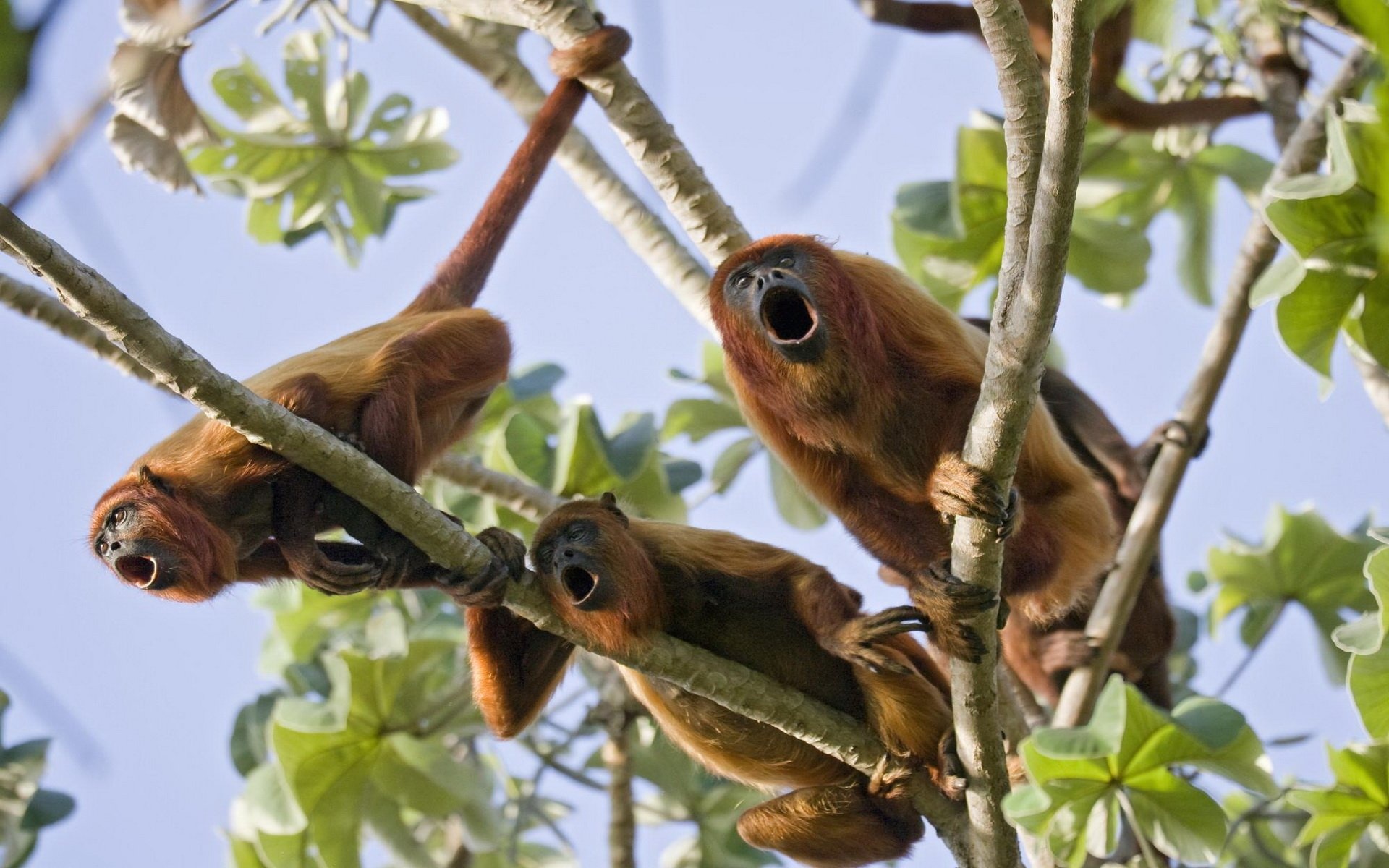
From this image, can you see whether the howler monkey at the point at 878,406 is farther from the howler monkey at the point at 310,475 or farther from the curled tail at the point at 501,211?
the curled tail at the point at 501,211

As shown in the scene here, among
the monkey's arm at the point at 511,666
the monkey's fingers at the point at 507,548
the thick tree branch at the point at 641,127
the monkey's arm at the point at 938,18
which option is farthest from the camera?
the monkey's arm at the point at 938,18

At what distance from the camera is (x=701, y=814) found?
6328 mm

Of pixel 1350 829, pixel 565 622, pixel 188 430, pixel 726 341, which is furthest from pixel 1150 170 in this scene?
pixel 188 430

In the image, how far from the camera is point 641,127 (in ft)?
15.8

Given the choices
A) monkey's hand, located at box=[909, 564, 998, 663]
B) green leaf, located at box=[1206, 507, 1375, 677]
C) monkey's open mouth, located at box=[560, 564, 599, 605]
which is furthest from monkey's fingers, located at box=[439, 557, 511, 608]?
green leaf, located at box=[1206, 507, 1375, 677]

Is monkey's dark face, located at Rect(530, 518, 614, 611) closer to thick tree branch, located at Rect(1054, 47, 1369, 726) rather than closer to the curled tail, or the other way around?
the curled tail

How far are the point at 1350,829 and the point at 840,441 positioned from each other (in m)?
1.73

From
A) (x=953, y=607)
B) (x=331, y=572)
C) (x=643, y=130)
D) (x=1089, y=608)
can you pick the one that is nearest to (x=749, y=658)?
(x=953, y=607)

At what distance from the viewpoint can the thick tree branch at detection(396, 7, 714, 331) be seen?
5.26 m

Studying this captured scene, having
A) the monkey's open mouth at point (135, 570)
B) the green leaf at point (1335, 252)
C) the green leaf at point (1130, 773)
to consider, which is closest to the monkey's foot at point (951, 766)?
the green leaf at point (1130, 773)

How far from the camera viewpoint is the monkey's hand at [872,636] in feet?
11.7

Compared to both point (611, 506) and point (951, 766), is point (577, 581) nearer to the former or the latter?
point (611, 506)

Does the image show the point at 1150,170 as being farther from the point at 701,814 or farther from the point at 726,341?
the point at 701,814

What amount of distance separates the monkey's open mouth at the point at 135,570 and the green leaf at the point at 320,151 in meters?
2.52
